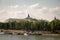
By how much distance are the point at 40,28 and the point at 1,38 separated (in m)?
0.78

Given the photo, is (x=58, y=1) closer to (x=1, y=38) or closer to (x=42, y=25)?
(x=42, y=25)

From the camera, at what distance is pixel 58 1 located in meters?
3.15

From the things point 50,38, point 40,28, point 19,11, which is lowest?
point 50,38

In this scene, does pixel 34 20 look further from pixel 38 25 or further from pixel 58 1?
pixel 58 1

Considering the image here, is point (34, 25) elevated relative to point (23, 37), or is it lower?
elevated

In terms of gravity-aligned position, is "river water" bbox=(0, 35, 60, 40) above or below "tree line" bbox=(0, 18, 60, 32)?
below

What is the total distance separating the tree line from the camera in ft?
10.2

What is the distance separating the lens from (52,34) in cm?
312

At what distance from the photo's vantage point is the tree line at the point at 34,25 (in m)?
3.10

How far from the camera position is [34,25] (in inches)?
124

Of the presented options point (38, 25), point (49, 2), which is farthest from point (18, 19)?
point (49, 2)

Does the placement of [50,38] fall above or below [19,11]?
below

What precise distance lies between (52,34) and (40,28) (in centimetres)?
26

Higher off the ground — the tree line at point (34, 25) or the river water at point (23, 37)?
the tree line at point (34, 25)
